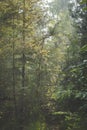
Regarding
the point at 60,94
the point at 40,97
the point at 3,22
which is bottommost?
the point at 40,97

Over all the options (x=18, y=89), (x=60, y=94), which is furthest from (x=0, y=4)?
(x=60, y=94)

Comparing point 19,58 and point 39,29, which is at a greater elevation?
point 39,29

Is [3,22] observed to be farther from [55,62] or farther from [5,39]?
[55,62]

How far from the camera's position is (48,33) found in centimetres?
1014

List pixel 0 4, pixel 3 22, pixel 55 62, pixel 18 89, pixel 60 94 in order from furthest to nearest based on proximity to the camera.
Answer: pixel 55 62 → pixel 18 89 → pixel 3 22 → pixel 0 4 → pixel 60 94

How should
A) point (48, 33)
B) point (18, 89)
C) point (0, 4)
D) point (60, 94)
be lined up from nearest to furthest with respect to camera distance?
point (60, 94) → point (0, 4) → point (18, 89) → point (48, 33)

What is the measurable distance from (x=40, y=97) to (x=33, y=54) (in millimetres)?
2214

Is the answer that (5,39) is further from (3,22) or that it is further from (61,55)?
(61,55)

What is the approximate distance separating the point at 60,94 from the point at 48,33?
287 inches

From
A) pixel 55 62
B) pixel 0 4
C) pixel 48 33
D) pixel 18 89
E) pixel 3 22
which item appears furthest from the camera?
pixel 55 62

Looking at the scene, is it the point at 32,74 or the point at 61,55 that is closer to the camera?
the point at 32,74

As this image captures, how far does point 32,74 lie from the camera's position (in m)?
11.3

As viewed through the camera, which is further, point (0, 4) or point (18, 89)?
point (18, 89)

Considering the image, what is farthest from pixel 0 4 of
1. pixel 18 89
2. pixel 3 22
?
pixel 18 89
